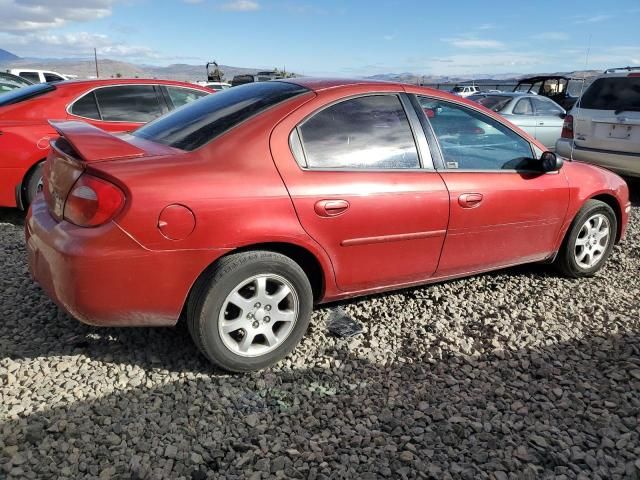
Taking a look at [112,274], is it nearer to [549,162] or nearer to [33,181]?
[549,162]

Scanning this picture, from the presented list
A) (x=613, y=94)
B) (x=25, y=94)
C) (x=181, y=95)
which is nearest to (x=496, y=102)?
(x=613, y=94)

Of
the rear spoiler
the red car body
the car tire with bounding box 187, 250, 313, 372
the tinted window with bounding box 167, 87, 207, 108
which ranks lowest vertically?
the car tire with bounding box 187, 250, 313, 372

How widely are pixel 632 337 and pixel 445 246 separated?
138 centimetres

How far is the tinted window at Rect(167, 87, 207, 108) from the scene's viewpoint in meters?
6.25

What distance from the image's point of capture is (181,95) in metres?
6.36

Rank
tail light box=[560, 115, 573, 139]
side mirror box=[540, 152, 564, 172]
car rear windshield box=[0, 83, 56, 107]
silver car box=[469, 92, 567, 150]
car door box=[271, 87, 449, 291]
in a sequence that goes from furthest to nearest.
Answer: silver car box=[469, 92, 567, 150] < tail light box=[560, 115, 573, 139] < car rear windshield box=[0, 83, 56, 107] < side mirror box=[540, 152, 564, 172] < car door box=[271, 87, 449, 291]

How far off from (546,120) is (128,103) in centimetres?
880

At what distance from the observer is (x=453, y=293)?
4.04 metres

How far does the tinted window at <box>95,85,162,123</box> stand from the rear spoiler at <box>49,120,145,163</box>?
307cm

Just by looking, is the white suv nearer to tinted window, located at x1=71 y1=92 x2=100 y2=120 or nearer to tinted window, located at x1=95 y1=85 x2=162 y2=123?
tinted window, located at x1=95 y1=85 x2=162 y2=123

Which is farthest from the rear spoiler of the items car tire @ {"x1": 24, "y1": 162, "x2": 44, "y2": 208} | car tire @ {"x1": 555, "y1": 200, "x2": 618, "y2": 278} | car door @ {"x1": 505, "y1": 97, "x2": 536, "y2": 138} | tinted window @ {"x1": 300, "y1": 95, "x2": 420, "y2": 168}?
car door @ {"x1": 505, "y1": 97, "x2": 536, "y2": 138}

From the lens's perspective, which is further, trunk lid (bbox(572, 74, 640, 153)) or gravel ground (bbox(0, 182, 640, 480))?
trunk lid (bbox(572, 74, 640, 153))

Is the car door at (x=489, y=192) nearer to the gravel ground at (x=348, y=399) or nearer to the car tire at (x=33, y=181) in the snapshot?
the gravel ground at (x=348, y=399)

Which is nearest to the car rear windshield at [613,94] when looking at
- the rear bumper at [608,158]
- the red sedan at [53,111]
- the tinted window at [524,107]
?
the rear bumper at [608,158]
